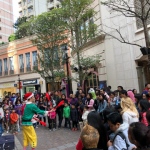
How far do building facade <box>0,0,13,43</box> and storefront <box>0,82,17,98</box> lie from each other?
2222 centimetres

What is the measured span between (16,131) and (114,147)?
363 inches

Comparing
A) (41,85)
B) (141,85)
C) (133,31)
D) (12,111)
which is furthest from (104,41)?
(41,85)

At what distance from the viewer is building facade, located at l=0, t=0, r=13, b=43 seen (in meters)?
56.9

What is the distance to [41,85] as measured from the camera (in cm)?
3216

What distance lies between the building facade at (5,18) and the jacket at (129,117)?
56.9 metres

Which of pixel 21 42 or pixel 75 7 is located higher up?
pixel 21 42

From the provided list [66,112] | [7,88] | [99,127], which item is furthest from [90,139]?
[7,88]

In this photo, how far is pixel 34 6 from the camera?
51.1 meters

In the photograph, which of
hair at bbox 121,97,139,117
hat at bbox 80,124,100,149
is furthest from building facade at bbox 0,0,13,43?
hat at bbox 80,124,100,149

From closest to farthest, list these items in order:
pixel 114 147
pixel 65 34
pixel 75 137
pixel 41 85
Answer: pixel 114 147, pixel 75 137, pixel 65 34, pixel 41 85

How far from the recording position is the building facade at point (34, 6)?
159ft

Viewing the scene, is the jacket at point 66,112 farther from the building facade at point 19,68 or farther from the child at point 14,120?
the building facade at point 19,68

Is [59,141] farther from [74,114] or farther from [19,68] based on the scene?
[19,68]

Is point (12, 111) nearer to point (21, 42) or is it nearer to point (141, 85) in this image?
point (141, 85)
